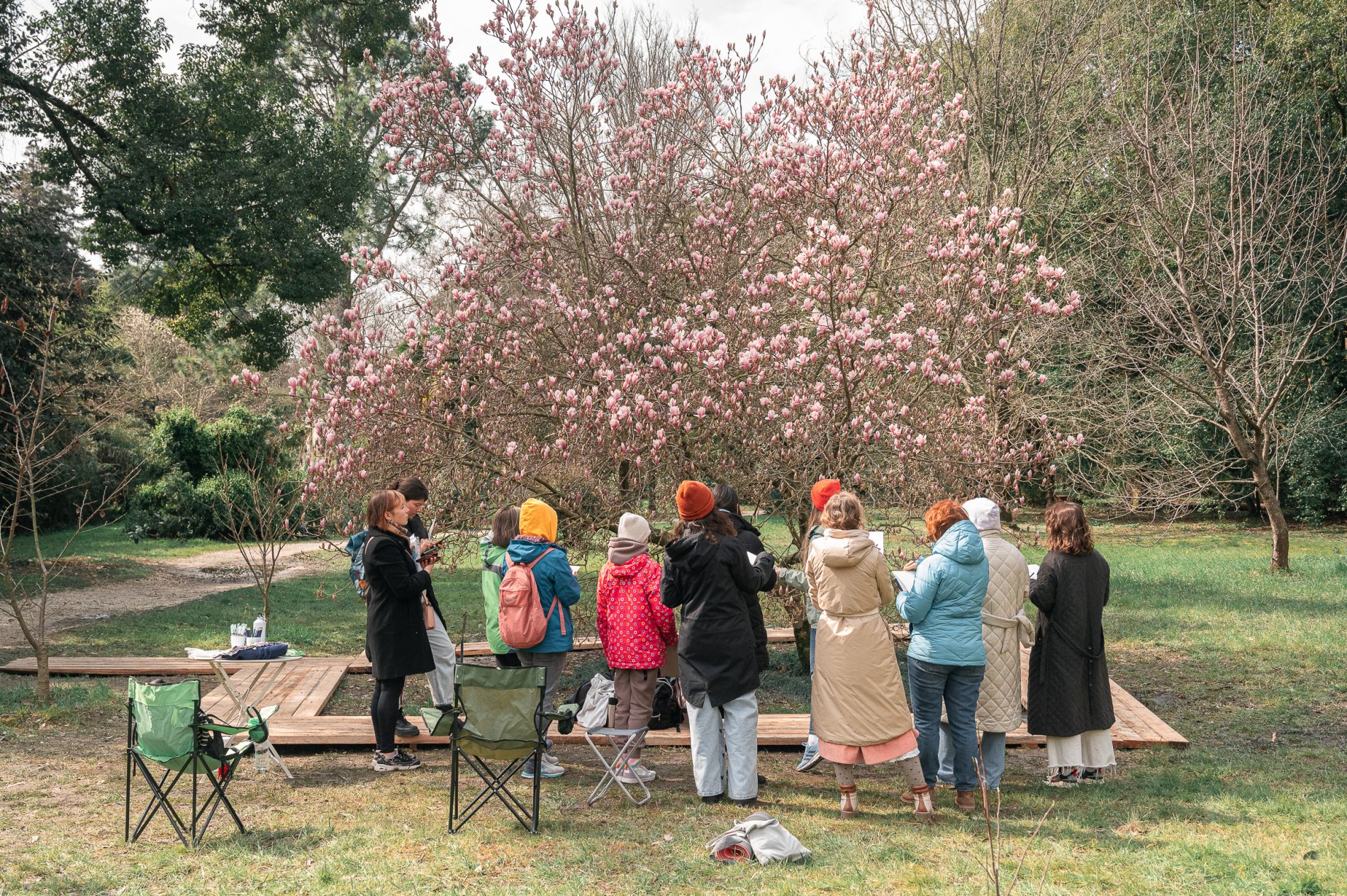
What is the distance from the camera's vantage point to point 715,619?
16.0 ft

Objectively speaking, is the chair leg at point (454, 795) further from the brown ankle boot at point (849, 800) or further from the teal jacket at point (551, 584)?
the brown ankle boot at point (849, 800)

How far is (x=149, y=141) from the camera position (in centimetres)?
1223

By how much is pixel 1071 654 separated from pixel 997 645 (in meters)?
0.50

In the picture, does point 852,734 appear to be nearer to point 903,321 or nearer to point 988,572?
point 988,572

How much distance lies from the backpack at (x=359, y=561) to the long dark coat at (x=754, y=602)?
2.02 metres

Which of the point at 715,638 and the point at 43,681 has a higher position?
the point at 715,638

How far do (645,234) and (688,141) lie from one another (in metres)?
0.94

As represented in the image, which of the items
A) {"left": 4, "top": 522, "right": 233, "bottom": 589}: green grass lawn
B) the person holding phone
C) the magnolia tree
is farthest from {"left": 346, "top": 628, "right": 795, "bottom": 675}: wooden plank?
{"left": 4, "top": 522, "right": 233, "bottom": 589}: green grass lawn

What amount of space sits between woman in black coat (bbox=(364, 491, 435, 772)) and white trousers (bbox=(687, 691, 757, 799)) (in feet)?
5.35

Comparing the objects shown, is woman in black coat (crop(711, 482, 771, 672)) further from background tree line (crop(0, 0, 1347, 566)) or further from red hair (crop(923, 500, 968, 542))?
background tree line (crop(0, 0, 1347, 566))

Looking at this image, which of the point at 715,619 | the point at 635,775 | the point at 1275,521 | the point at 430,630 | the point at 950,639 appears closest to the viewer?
the point at 950,639

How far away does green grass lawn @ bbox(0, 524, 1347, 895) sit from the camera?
157 inches

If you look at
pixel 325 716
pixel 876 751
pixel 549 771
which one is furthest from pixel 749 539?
pixel 325 716

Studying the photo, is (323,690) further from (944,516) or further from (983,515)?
(983,515)
